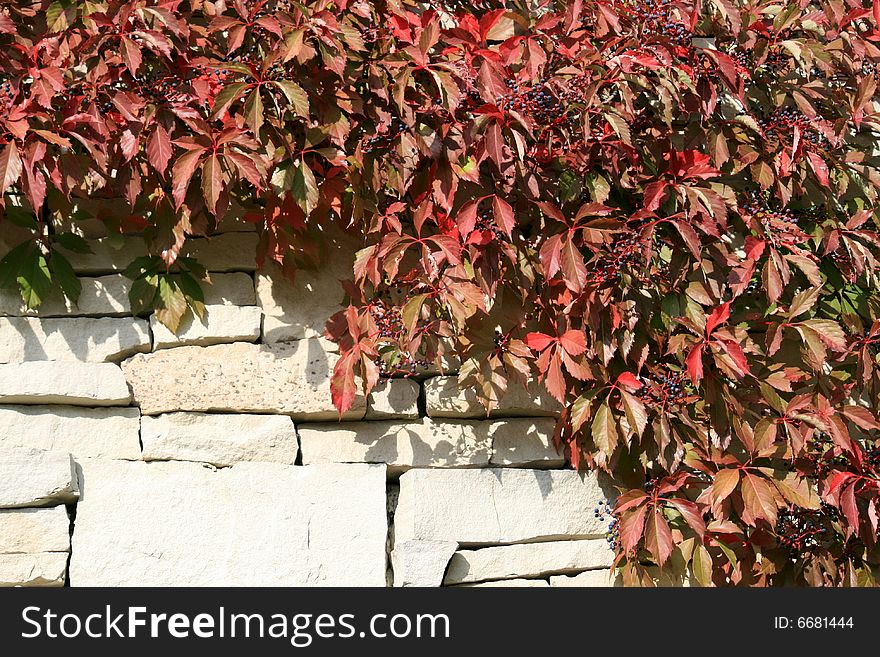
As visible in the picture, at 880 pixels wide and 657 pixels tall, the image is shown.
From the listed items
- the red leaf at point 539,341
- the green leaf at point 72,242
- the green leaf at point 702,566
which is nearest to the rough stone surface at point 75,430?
the green leaf at point 72,242

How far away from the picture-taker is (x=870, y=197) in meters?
2.28

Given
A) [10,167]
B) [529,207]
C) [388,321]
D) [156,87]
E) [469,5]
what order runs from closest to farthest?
[10,167] < [156,87] < [388,321] < [529,207] < [469,5]

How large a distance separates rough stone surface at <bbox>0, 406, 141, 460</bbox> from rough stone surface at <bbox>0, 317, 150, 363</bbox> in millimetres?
108

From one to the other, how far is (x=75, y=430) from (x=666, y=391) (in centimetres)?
122

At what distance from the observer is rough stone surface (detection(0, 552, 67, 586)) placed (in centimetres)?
182

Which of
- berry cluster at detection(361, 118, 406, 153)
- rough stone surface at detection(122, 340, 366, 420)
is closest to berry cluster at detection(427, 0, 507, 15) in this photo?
berry cluster at detection(361, 118, 406, 153)

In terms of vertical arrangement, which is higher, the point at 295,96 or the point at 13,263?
the point at 295,96

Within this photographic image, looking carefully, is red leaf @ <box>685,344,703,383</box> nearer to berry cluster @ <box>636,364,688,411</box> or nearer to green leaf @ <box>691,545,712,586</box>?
berry cluster @ <box>636,364,688,411</box>

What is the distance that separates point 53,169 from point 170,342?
0.42 meters

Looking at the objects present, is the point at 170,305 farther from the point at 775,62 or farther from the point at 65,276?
the point at 775,62

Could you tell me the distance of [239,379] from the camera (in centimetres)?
203

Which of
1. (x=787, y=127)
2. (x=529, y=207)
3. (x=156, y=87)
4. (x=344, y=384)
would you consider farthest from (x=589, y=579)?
(x=156, y=87)

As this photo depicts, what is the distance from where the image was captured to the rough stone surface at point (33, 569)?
5.98 feet

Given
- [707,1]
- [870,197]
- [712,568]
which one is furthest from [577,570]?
[707,1]
